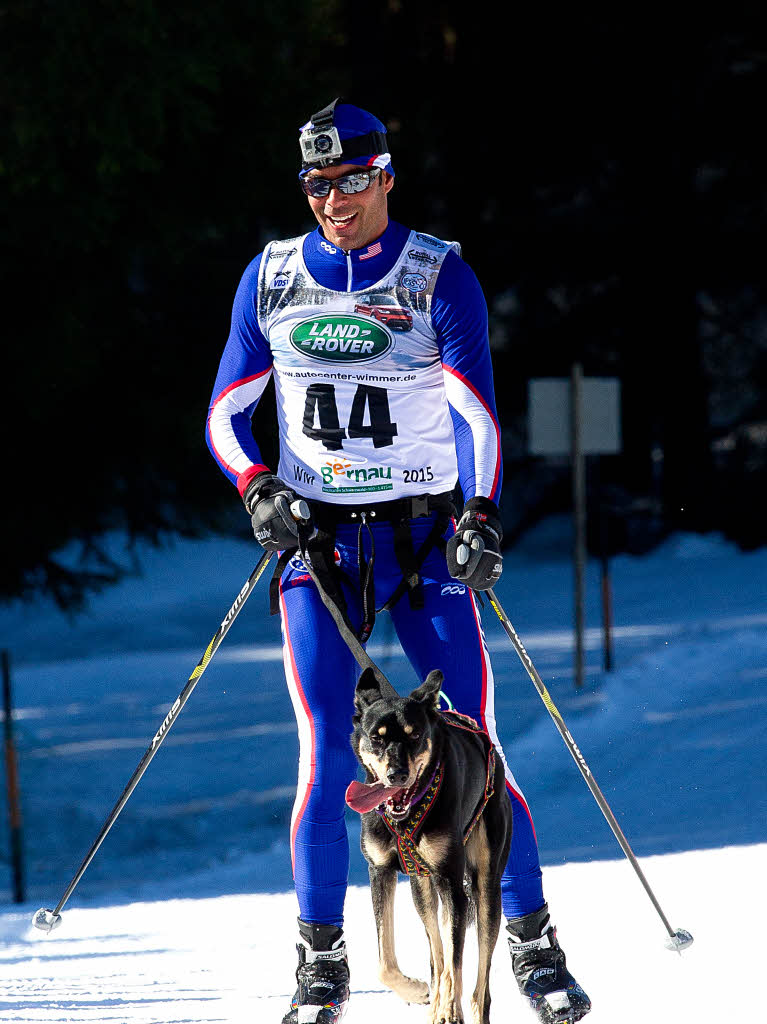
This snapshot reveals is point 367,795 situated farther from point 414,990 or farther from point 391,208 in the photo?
point 391,208

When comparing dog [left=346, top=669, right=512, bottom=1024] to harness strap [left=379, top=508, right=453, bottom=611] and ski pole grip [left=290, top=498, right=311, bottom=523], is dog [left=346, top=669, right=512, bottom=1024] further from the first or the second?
ski pole grip [left=290, top=498, right=311, bottom=523]

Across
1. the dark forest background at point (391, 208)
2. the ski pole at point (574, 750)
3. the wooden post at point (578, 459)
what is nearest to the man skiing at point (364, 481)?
the ski pole at point (574, 750)

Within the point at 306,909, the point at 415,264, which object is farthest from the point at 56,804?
the point at 415,264

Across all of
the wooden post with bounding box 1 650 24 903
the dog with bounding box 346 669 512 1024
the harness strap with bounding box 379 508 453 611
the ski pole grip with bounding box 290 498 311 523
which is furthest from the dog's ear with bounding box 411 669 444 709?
the wooden post with bounding box 1 650 24 903

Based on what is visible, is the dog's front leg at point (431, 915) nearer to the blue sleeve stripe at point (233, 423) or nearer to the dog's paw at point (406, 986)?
the dog's paw at point (406, 986)

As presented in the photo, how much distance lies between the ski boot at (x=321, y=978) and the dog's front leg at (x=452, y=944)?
0.44 meters

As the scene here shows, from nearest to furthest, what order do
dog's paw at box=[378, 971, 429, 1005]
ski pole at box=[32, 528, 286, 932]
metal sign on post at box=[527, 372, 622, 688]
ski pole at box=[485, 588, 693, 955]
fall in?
dog's paw at box=[378, 971, 429, 1005]
ski pole at box=[485, 588, 693, 955]
ski pole at box=[32, 528, 286, 932]
metal sign on post at box=[527, 372, 622, 688]

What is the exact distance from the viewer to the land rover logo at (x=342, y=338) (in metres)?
3.83

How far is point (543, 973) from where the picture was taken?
3.85 m

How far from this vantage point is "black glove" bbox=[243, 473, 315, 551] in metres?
3.73

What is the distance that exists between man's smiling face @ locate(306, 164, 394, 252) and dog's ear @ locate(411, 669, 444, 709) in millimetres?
1290

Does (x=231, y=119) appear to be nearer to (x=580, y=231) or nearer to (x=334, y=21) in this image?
(x=334, y=21)

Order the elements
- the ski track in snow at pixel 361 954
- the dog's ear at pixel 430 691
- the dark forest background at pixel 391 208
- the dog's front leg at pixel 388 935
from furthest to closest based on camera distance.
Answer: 1. the dark forest background at pixel 391 208
2. the ski track in snow at pixel 361 954
3. the dog's front leg at pixel 388 935
4. the dog's ear at pixel 430 691

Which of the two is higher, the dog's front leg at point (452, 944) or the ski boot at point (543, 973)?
the dog's front leg at point (452, 944)
